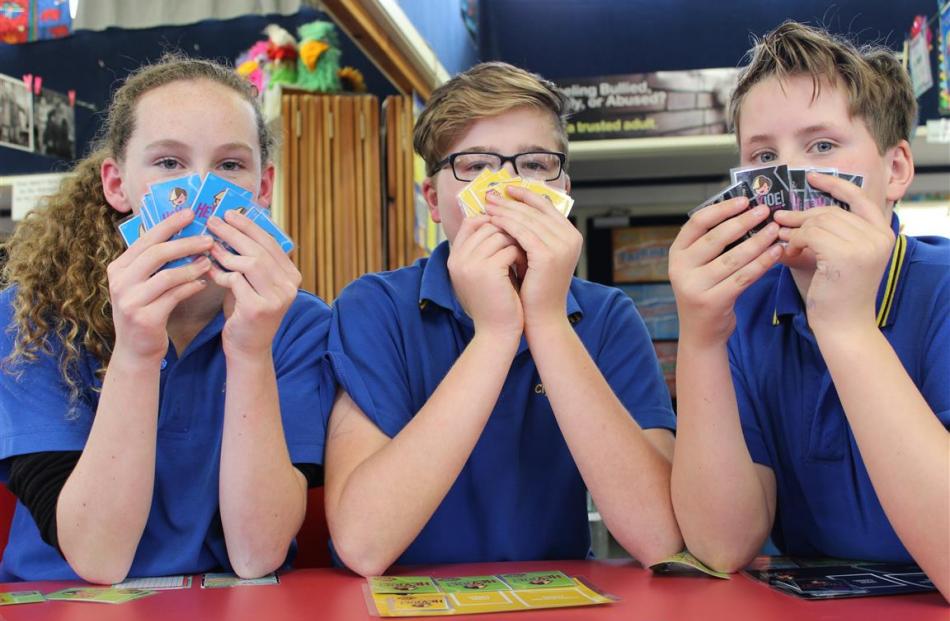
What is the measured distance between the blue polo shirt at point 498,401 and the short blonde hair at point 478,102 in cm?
25

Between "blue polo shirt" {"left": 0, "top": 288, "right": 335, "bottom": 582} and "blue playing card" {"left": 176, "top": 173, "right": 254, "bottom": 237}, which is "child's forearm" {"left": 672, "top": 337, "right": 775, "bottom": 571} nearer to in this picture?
"blue polo shirt" {"left": 0, "top": 288, "right": 335, "bottom": 582}

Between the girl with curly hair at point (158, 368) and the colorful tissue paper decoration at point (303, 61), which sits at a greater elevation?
the colorful tissue paper decoration at point (303, 61)

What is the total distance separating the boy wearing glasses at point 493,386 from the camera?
1399mm

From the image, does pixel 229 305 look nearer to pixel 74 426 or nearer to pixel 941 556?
pixel 74 426

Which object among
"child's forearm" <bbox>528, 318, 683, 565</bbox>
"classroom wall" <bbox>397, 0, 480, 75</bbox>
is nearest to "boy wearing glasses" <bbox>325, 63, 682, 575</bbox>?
"child's forearm" <bbox>528, 318, 683, 565</bbox>

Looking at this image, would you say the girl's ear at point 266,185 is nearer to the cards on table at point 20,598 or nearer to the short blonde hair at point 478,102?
the short blonde hair at point 478,102

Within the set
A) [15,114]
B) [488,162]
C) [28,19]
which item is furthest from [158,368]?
[15,114]

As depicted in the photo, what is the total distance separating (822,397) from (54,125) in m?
3.26

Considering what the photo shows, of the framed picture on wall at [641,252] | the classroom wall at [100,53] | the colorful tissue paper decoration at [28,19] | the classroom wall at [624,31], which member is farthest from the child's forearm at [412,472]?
the classroom wall at [624,31]

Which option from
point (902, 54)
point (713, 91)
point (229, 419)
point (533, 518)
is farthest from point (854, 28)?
point (229, 419)

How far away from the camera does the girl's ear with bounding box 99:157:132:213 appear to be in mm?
1705

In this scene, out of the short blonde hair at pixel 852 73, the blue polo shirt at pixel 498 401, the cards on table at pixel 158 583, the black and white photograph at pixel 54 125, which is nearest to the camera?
the cards on table at pixel 158 583

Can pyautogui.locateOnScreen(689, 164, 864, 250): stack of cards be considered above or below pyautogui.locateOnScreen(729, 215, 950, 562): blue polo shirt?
above

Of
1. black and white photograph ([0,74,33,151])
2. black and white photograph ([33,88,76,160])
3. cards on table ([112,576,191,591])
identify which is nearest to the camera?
cards on table ([112,576,191,591])
